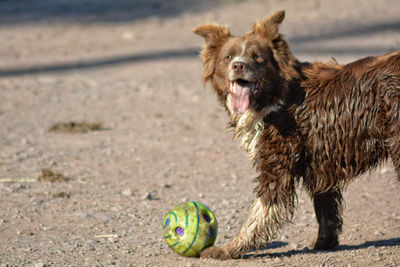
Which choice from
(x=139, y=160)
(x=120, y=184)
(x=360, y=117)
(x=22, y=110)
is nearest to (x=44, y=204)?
(x=120, y=184)

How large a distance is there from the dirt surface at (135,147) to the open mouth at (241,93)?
134 centimetres

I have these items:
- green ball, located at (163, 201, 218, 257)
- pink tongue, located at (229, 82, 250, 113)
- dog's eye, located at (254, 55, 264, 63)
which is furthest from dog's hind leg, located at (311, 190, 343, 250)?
dog's eye, located at (254, 55, 264, 63)

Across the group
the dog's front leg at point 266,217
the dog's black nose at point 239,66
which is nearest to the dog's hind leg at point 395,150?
the dog's front leg at point 266,217

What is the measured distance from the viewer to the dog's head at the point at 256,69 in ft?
18.9

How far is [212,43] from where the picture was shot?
6215mm

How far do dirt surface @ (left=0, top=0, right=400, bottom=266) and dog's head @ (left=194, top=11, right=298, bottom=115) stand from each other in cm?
140

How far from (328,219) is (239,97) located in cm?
150

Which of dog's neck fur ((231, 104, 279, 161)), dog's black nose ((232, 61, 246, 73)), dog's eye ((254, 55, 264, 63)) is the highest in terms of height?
dog's eye ((254, 55, 264, 63))

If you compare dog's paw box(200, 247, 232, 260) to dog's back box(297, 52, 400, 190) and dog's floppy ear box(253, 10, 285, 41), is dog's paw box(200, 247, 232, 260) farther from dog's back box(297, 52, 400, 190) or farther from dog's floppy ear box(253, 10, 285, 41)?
dog's floppy ear box(253, 10, 285, 41)

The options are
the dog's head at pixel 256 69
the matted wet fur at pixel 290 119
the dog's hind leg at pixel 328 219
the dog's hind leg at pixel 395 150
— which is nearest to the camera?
the dog's hind leg at pixel 395 150

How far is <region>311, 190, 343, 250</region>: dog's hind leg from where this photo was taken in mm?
6371

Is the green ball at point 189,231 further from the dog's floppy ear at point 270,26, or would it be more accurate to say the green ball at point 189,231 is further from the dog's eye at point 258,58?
the dog's floppy ear at point 270,26

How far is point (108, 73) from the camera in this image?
571 inches

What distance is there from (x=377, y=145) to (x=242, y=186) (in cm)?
296
